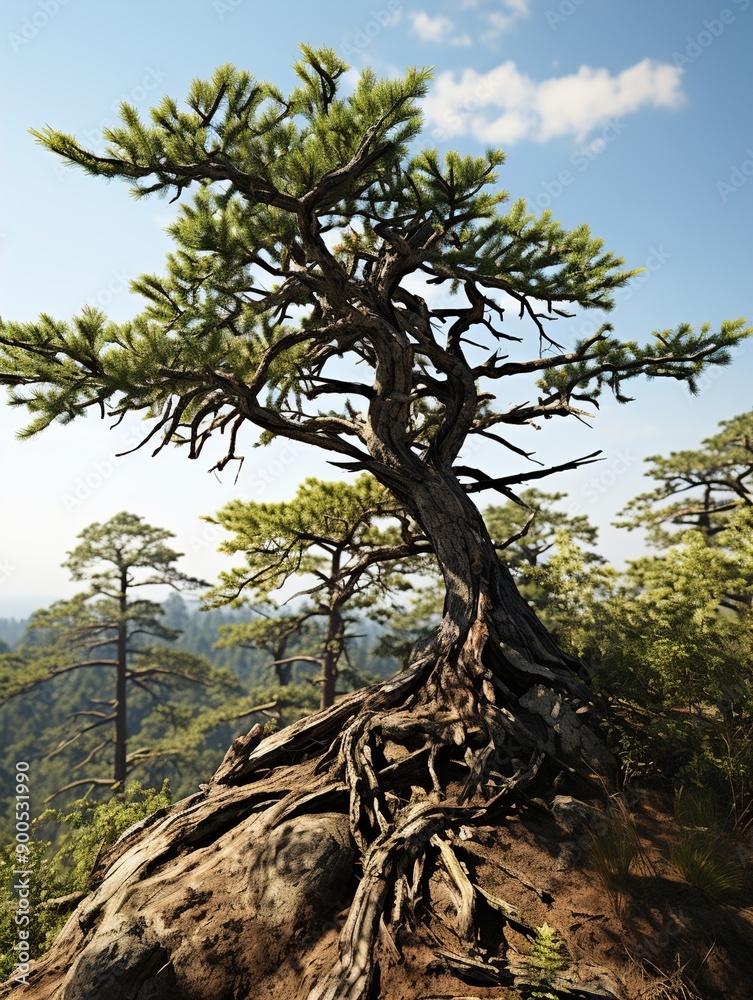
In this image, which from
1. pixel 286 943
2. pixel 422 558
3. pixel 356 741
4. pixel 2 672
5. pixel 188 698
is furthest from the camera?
pixel 188 698

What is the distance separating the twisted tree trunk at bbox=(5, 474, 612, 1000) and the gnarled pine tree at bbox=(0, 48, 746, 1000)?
0.8 inches

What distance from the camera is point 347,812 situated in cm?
452

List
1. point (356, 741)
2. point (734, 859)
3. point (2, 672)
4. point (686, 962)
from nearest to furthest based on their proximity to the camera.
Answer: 1. point (686, 962)
2. point (734, 859)
3. point (356, 741)
4. point (2, 672)

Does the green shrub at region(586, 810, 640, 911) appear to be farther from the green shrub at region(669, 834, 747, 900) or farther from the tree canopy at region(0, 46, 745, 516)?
the tree canopy at region(0, 46, 745, 516)

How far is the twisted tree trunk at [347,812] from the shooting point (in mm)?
3281

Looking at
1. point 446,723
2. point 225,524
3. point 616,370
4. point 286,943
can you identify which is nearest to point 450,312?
point 616,370

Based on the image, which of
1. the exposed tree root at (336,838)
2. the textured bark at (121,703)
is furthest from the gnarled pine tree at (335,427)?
the textured bark at (121,703)

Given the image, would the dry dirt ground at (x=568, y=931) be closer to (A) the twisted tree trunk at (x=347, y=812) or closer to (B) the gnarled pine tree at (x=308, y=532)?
(A) the twisted tree trunk at (x=347, y=812)

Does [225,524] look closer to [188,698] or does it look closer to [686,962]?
[686,962]

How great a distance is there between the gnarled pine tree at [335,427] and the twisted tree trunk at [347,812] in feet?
0.06

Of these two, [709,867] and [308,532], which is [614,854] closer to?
[709,867]

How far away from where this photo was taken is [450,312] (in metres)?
7.83

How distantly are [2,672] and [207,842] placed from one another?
21.4 metres

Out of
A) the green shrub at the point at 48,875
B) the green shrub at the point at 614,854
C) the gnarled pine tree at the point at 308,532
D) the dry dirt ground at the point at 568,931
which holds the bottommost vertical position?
the green shrub at the point at 48,875
